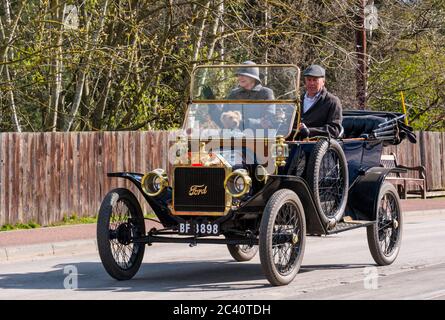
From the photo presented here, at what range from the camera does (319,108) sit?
39.1ft

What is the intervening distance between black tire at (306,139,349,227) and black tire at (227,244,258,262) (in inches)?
63.9

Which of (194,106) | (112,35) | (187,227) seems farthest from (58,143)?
(187,227)

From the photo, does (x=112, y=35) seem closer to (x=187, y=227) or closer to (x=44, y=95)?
(x=44, y=95)

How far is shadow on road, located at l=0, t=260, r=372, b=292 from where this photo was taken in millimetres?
10344

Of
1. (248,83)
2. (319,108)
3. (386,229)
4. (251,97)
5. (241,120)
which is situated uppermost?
(248,83)

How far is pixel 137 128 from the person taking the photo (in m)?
22.7

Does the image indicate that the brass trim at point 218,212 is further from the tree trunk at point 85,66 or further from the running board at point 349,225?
the tree trunk at point 85,66

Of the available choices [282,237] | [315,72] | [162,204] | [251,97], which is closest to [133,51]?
[315,72]

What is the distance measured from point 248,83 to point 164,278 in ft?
8.08

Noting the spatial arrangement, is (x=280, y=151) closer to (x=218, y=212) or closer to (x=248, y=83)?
(x=218, y=212)

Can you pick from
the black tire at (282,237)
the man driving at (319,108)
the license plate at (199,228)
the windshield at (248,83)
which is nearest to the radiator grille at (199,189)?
the license plate at (199,228)

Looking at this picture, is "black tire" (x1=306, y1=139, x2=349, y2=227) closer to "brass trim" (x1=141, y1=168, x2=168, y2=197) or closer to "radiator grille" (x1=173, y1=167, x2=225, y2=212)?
"radiator grille" (x1=173, y1=167, x2=225, y2=212)

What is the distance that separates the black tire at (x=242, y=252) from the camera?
12500 mm

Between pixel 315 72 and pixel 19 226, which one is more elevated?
pixel 315 72
